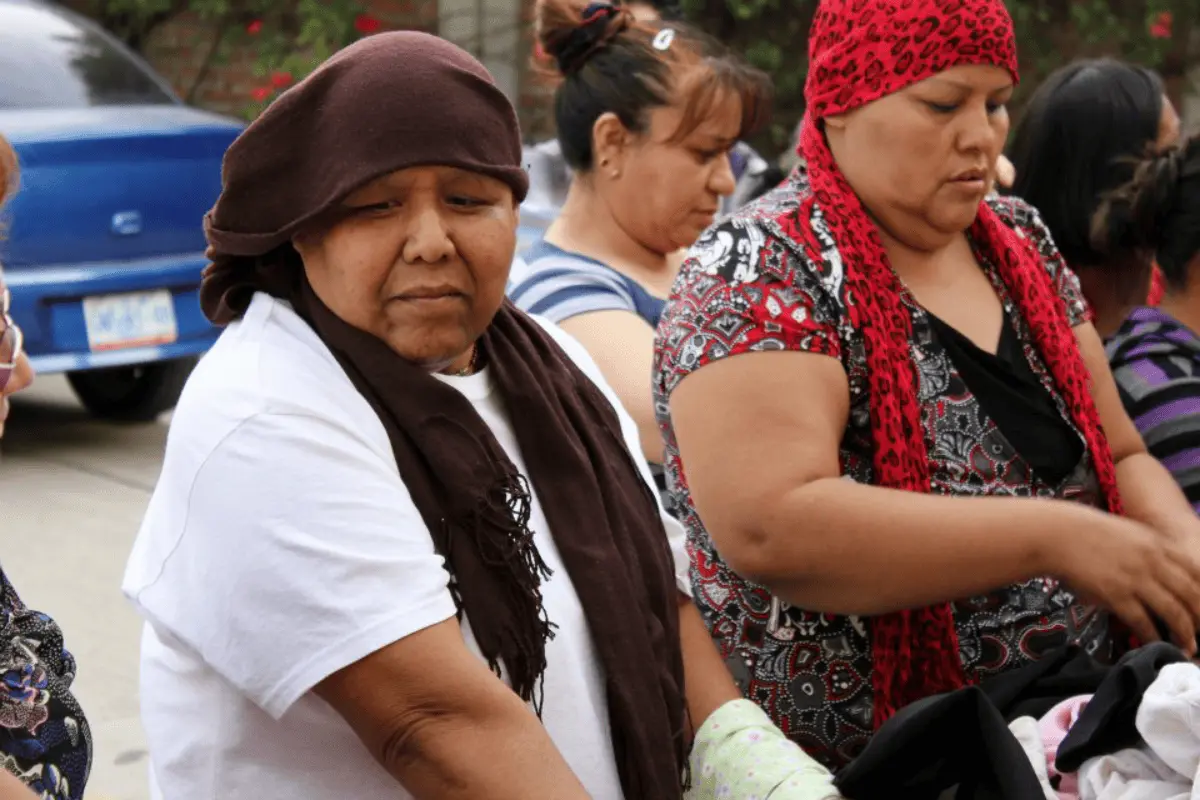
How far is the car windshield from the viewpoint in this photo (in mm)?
7363

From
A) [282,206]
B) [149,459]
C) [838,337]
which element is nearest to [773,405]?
[838,337]

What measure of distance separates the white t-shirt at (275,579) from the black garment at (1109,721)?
0.62 meters

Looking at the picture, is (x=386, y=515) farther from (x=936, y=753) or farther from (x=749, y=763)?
(x=936, y=753)

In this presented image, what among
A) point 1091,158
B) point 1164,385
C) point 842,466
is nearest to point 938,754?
point 842,466

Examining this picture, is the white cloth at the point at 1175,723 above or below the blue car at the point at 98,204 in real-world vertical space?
above

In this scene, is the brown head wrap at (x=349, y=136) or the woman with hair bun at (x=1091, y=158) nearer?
the brown head wrap at (x=349, y=136)

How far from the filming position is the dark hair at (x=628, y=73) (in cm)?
377

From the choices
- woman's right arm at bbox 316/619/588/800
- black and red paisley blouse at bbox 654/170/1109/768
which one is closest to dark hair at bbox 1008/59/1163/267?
black and red paisley blouse at bbox 654/170/1109/768

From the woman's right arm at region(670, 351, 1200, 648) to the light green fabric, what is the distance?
8.9 inches

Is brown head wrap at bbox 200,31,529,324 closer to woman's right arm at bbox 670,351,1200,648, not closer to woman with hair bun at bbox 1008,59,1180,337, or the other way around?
woman's right arm at bbox 670,351,1200,648

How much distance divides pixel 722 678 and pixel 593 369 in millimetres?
479

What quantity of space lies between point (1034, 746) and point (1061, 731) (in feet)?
0.15

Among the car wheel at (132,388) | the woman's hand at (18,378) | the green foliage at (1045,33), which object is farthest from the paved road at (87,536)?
the green foliage at (1045,33)

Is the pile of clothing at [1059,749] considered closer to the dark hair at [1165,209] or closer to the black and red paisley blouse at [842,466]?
the black and red paisley blouse at [842,466]
